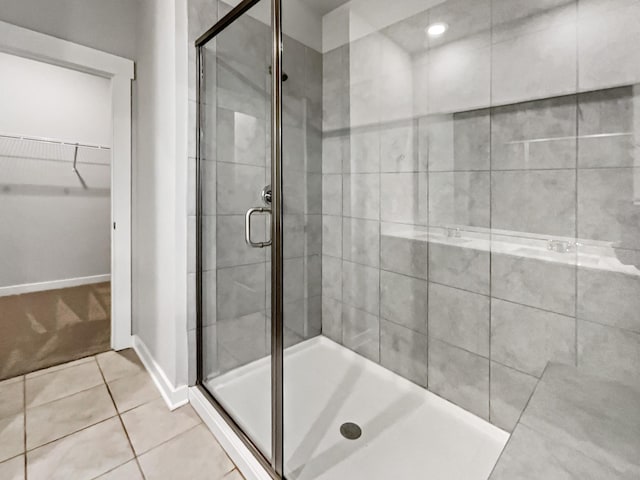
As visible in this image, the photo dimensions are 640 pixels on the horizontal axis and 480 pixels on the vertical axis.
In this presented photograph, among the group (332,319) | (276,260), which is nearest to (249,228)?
(276,260)

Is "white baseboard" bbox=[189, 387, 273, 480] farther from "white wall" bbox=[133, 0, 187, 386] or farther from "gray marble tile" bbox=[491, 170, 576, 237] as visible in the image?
"gray marble tile" bbox=[491, 170, 576, 237]

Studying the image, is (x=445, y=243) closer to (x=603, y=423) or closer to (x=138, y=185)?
(x=603, y=423)

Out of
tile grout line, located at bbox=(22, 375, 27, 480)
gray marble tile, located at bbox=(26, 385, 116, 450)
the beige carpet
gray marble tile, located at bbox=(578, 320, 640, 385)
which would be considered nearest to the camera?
gray marble tile, located at bbox=(578, 320, 640, 385)

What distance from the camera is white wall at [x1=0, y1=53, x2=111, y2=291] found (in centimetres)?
329

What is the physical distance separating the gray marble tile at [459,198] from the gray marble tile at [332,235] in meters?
0.51

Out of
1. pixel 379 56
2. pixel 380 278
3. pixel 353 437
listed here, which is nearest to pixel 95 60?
pixel 379 56

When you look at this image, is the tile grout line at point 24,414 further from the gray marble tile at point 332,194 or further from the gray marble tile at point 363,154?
the gray marble tile at point 363,154

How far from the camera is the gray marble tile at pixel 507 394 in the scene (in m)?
1.39

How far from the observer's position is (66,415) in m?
1.59

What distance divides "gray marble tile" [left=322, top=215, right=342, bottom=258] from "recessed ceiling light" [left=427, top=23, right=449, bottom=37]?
3.43ft

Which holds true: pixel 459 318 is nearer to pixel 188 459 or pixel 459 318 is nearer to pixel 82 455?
pixel 188 459

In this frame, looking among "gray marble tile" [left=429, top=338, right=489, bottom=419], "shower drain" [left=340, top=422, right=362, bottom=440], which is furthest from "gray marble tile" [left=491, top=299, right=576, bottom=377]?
"shower drain" [left=340, top=422, right=362, bottom=440]

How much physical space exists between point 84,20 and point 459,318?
9.46ft

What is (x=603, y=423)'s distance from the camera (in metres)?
0.69
